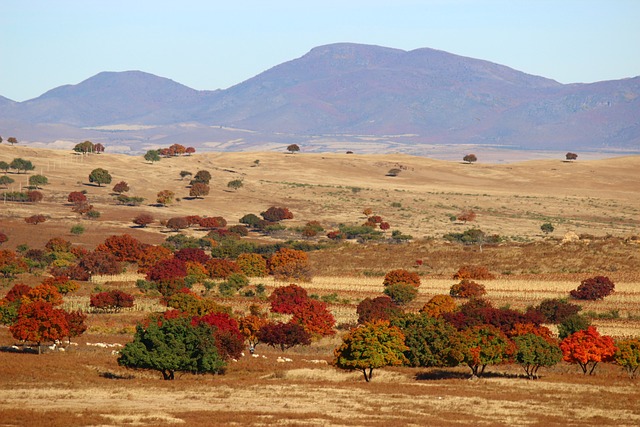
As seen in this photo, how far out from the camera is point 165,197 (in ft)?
527

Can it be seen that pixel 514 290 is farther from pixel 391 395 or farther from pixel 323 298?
pixel 391 395

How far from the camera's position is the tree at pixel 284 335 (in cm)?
6625

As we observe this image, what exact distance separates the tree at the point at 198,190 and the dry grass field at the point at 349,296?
150cm

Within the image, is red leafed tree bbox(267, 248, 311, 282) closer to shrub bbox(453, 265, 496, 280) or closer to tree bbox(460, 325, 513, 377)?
shrub bbox(453, 265, 496, 280)

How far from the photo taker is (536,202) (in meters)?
177

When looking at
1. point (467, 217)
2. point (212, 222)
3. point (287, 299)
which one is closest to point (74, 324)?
point (287, 299)

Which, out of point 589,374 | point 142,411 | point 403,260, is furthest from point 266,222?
point 142,411

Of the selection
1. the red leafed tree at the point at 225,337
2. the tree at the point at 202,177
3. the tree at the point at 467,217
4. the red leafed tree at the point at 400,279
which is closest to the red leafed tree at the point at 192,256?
the red leafed tree at the point at 400,279

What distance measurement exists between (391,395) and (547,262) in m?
58.1

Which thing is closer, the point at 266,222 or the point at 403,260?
the point at 403,260

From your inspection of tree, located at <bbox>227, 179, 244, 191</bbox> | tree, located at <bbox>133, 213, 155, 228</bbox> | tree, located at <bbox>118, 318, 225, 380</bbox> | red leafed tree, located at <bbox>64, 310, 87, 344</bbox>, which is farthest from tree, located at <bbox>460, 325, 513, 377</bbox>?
tree, located at <bbox>227, 179, 244, 191</bbox>

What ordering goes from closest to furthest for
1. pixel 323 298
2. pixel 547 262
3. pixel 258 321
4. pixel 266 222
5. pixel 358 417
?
1. pixel 358 417
2. pixel 258 321
3. pixel 323 298
4. pixel 547 262
5. pixel 266 222

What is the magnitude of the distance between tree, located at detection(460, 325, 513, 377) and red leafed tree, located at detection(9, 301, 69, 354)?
76.7ft

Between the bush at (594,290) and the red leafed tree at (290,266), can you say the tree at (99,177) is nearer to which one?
the red leafed tree at (290,266)
